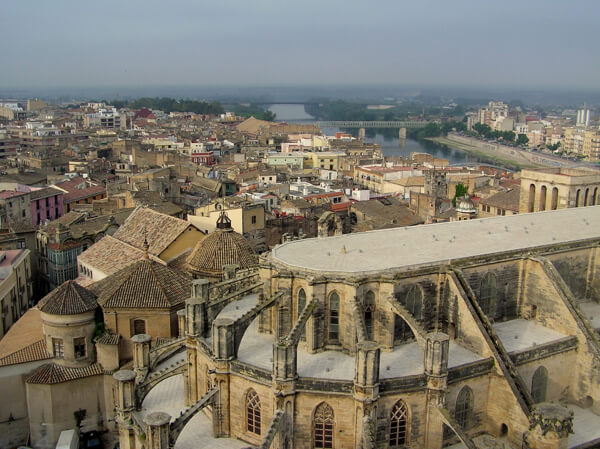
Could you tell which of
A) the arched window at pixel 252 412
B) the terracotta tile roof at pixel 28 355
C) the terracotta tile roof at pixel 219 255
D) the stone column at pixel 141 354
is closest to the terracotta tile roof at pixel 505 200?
the terracotta tile roof at pixel 219 255

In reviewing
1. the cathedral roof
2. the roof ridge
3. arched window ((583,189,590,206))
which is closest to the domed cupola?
the roof ridge

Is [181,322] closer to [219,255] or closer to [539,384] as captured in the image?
[219,255]

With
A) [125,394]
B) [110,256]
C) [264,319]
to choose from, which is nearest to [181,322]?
[264,319]

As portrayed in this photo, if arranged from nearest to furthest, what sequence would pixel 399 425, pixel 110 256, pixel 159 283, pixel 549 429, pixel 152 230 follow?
pixel 549 429
pixel 399 425
pixel 159 283
pixel 110 256
pixel 152 230

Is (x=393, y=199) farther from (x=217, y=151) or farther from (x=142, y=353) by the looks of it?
(x=217, y=151)

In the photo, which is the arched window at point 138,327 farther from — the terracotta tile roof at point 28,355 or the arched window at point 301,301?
the arched window at point 301,301
